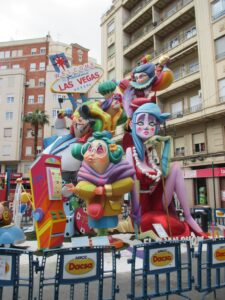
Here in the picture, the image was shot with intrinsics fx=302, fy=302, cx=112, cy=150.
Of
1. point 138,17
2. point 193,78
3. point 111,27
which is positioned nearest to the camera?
point 193,78

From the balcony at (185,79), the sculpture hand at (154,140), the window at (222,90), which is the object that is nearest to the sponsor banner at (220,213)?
the sculpture hand at (154,140)

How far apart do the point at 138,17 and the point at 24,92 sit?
2120cm

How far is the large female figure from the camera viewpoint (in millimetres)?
9750

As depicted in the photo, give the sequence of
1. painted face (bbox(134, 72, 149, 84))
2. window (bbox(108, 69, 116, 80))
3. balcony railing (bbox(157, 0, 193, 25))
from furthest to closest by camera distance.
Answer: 1. window (bbox(108, 69, 116, 80))
2. balcony railing (bbox(157, 0, 193, 25))
3. painted face (bbox(134, 72, 149, 84))

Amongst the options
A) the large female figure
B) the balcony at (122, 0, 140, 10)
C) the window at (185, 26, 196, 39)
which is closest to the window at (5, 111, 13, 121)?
the balcony at (122, 0, 140, 10)

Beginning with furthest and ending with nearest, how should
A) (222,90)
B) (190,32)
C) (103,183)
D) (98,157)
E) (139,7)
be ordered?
(139,7), (190,32), (222,90), (98,157), (103,183)

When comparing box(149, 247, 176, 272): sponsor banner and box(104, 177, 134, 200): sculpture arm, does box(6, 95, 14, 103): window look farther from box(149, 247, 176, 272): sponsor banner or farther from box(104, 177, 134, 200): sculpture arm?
box(149, 247, 176, 272): sponsor banner

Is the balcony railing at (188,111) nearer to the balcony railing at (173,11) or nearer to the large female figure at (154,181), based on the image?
the balcony railing at (173,11)

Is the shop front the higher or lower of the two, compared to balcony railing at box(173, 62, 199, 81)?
lower

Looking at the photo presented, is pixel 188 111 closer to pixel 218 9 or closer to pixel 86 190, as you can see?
pixel 218 9

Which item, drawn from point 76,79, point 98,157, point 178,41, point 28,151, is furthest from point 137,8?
point 98,157

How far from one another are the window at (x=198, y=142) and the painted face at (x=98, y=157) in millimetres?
16101

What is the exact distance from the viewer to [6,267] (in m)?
4.32

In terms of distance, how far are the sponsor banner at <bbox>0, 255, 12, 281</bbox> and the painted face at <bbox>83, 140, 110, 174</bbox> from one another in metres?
4.48
